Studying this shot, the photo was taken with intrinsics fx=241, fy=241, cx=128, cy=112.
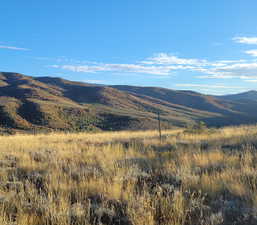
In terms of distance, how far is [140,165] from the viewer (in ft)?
20.3

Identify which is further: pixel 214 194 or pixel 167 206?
pixel 214 194

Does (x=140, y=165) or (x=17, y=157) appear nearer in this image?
(x=140, y=165)

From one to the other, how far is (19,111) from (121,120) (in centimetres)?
2399

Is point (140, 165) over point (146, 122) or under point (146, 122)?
over

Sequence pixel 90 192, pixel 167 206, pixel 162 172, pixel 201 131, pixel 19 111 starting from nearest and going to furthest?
pixel 167 206 → pixel 90 192 → pixel 162 172 → pixel 201 131 → pixel 19 111

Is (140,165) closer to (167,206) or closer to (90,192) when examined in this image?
(90,192)

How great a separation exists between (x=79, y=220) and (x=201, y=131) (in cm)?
1297

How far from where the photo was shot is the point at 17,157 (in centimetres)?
771

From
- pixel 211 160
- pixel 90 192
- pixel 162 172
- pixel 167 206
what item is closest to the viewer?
pixel 167 206

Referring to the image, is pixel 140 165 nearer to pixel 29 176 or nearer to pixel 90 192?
pixel 90 192

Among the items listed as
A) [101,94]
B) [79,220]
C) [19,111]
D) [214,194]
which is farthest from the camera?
[101,94]

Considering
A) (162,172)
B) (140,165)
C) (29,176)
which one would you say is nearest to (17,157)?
(29,176)

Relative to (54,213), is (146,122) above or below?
below

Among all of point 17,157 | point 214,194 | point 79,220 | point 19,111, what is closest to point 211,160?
point 214,194
